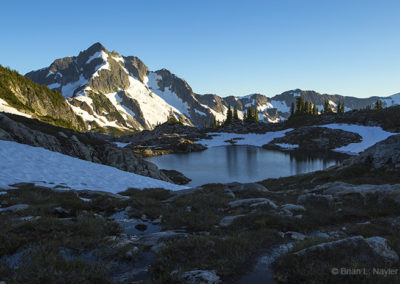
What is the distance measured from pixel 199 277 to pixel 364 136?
88.3 m

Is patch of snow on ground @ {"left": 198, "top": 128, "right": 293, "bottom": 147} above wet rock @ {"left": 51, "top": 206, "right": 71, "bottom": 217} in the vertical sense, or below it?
below

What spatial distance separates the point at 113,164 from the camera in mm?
27609

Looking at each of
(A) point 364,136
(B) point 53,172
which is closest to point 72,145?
(B) point 53,172

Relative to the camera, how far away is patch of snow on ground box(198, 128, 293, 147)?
329 feet

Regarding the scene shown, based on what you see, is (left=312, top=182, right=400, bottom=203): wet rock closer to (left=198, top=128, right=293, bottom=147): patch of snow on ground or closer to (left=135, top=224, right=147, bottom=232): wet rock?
(left=135, top=224, right=147, bottom=232): wet rock

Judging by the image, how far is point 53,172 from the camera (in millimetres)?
16453

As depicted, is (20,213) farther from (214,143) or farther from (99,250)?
(214,143)

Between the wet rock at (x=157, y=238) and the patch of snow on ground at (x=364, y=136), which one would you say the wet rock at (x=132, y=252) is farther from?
the patch of snow on ground at (x=364, y=136)

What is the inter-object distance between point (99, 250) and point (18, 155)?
17.0 m

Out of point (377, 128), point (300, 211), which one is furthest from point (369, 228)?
point (377, 128)

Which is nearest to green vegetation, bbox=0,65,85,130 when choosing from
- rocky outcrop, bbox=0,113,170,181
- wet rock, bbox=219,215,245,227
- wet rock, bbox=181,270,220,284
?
rocky outcrop, bbox=0,113,170,181

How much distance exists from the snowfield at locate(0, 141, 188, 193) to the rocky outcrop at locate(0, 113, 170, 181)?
106 inches

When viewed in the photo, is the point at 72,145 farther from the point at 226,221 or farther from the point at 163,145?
the point at 163,145

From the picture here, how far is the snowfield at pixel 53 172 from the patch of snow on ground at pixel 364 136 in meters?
66.3
